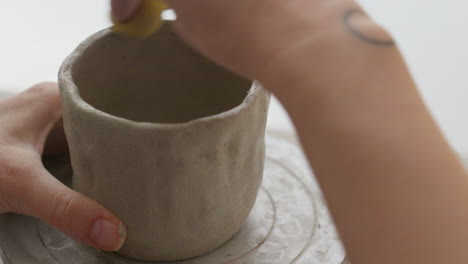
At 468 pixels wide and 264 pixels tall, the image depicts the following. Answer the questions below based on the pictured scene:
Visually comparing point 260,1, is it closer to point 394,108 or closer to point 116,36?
point 394,108

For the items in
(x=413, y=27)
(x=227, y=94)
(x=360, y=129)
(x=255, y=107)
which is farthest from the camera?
(x=413, y=27)

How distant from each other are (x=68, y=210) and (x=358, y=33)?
1.10 feet

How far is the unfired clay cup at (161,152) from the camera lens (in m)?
0.62

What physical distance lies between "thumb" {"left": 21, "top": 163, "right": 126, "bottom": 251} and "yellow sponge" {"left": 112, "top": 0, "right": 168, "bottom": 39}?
6.7 inches

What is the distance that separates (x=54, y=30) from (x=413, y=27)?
2.57ft

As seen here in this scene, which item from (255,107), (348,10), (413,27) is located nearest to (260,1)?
(348,10)

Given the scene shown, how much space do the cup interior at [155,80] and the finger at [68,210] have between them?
113 mm

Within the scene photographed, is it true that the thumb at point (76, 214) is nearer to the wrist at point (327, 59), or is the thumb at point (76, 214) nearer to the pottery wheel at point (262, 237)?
the pottery wheel at point (262, 237)

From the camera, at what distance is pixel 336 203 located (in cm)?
47

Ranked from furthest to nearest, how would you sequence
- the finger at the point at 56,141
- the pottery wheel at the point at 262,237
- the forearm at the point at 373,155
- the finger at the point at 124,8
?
the finger at the point at 56,141, the pottery wheel at the point at 262,237, the finger at the point at 124,8, the forearm at the point at 373,155

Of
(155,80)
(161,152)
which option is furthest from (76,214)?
(155,80)

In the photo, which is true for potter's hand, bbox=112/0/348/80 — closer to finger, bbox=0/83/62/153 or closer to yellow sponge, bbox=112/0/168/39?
yellow sponge, bbox=112/0/168/39

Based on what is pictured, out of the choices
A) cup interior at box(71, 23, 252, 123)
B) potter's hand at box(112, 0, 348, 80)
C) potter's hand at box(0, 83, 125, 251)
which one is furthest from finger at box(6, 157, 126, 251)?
potter's hand at box(112, 0, 348, 80)

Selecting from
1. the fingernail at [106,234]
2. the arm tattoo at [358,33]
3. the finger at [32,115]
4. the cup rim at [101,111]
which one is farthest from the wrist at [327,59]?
the finger at [32,115]
